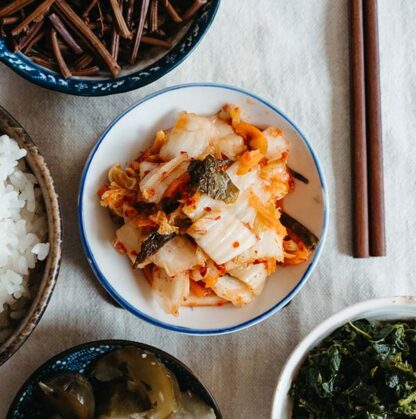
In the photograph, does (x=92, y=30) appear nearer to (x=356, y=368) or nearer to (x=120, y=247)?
(x=120, y=247)

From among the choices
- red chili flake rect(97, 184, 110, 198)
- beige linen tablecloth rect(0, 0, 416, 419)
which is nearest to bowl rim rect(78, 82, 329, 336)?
red chili flake rect(97, 184, 110, 198)

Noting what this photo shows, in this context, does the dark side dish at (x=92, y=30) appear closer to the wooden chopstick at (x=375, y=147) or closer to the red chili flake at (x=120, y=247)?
the red chili flake at (x=120, y=247)

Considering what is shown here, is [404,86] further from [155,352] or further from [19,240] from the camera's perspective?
[19,240]

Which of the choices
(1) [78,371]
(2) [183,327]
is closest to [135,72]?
(2) [183,327]

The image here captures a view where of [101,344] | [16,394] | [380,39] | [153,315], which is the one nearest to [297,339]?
[153,315]

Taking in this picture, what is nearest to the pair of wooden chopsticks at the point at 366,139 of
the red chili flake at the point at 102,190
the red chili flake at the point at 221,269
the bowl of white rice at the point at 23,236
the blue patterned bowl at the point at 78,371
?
the red chili flake at the point at 221,269
